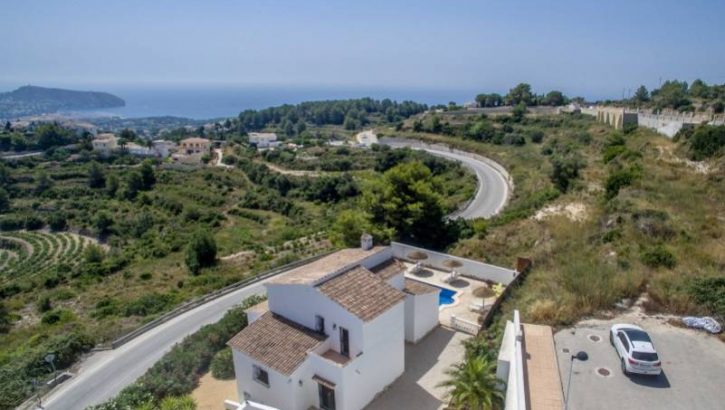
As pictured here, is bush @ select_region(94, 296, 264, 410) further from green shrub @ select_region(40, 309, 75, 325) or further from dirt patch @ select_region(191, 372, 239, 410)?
green shrub @ select_region(40, 309, 75, 325)

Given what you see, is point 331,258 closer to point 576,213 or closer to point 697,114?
point 576,213

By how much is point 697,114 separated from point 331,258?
4924 cm

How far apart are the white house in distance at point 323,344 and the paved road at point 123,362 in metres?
7.07

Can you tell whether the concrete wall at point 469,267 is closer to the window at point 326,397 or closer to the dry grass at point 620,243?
the dry grass at point 620,243

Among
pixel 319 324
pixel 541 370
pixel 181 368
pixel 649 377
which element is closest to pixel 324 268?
pixel 319 324

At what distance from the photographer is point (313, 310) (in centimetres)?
1650

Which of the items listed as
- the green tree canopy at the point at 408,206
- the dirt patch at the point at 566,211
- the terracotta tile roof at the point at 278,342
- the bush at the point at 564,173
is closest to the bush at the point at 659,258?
the dirt patch at the point at 566,211

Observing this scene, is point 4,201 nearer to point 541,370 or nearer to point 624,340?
point 541,370

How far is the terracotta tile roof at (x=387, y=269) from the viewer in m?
A: 19.4

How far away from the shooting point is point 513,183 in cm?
4994

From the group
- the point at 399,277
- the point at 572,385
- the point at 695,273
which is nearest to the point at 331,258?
the point at 399,277

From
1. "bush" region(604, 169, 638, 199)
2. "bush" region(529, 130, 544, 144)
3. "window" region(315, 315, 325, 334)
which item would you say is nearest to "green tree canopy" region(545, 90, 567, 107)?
"bush" region(529, 130, 544, 144)

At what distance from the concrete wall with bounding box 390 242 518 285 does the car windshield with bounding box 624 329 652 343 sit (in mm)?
8843

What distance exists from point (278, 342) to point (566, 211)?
23.1 metres
